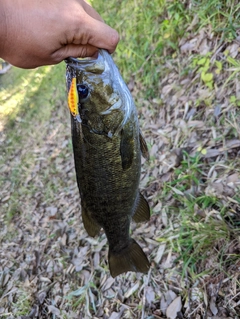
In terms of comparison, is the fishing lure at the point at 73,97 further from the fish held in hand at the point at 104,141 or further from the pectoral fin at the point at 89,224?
Result: the pectoral fin at the point at 89,224

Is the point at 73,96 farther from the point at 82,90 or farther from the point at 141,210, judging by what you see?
→ the point at 141,210

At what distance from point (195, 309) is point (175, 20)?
299cm

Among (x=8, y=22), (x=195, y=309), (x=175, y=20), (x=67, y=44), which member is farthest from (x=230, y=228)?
(x=175, y=20)

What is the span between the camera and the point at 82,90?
170 centimetres

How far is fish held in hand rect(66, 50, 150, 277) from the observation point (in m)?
1.68

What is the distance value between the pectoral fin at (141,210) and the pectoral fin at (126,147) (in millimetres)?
327

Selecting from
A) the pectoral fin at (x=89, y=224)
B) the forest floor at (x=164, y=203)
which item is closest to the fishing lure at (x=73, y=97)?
the pectoral fin at (x=89, y=224)

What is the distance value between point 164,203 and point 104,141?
139 cm

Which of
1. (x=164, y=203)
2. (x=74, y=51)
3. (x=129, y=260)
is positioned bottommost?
(x=164, y=203)

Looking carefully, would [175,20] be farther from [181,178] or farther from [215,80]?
[181,178]

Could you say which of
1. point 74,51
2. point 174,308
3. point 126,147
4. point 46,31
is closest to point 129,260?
point 174,308

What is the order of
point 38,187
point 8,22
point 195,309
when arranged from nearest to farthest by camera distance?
point 8,22 < point 195,309 < point 38,187

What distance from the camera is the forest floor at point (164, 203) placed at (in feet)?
7.93

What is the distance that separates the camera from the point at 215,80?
3.05 metres
